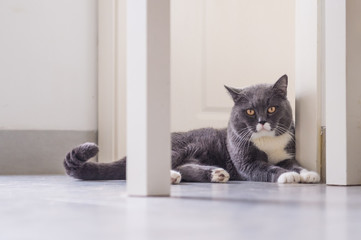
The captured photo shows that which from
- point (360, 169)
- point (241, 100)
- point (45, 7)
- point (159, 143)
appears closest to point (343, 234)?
point (159, 143)

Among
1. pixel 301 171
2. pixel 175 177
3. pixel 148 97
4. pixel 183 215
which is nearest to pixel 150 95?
pixel 148 97

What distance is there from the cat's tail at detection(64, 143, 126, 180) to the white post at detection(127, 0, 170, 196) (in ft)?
2.20

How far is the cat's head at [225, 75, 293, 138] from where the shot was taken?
1.92 meters

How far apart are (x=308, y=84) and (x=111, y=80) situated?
0.85 meters

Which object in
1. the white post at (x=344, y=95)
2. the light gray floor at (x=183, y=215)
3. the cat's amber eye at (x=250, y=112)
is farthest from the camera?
the cat's amber eye at (x=250, y=112)

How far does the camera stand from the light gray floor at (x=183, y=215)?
0.75m

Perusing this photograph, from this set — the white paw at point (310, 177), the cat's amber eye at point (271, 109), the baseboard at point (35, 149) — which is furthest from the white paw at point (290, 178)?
the baseboard at point (35, 149)

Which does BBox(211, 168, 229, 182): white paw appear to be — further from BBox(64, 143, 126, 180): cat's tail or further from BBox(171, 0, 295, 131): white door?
BBox(171, 0, 295, 131): white door

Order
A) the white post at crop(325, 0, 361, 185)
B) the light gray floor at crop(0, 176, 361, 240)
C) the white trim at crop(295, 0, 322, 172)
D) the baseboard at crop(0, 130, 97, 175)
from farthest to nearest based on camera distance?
the baseboard at crop(0, 130, 97, 175) → the white trim at crop(295, 0, 322, 172) → the white post at crop(325, 0, 361, 185) → the light gray floor at crop(0, 176, 361, 240)

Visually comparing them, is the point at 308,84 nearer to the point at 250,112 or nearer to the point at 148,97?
the point at 250,112

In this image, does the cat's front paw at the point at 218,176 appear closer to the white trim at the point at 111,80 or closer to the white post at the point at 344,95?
the white post at the point at 344,95

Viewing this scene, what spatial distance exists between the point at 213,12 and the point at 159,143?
1.40 metres

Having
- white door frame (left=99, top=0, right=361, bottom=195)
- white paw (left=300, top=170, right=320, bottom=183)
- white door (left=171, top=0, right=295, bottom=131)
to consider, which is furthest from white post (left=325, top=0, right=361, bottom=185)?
white door (left=171, top=0, right=295, bottom=131)

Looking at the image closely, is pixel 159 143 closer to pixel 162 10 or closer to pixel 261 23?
pixel 162 10
